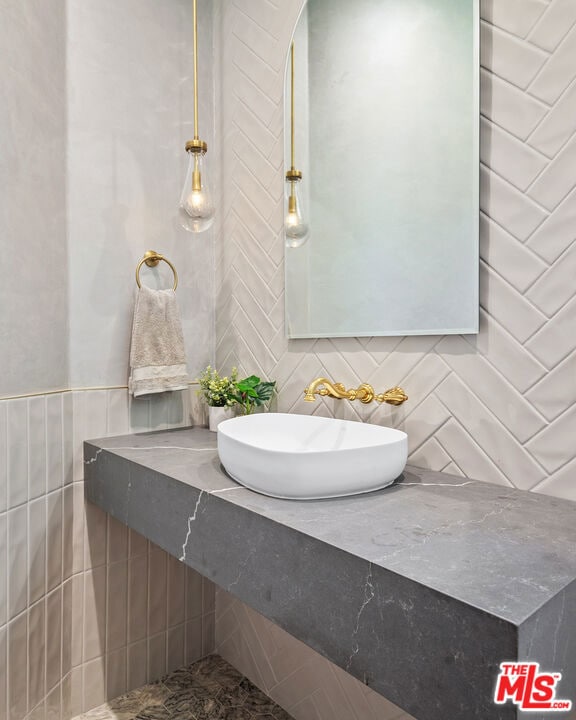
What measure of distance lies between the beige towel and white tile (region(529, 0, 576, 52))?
4.12ft

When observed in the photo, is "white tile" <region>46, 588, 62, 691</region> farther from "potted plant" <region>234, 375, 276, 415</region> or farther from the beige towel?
"potted plant" <region>234, 375, 276, 415</region>

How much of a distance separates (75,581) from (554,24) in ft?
6.37

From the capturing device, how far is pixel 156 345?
173 cm

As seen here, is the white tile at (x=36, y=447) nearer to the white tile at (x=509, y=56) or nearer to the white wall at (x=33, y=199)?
the white wall at (x=33, y=199)

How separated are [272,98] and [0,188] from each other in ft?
3.05

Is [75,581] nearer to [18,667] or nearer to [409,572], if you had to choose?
[18,667]

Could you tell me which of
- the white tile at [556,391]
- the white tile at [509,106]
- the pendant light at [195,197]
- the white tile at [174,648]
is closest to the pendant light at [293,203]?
the pendant light at [195,197]

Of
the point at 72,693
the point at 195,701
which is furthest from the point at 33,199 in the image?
the point at 195,701

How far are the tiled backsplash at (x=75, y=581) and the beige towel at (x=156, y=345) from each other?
0.10 m

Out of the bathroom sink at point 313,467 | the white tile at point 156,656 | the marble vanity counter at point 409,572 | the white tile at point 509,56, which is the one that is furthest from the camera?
the white tile at point 156,656

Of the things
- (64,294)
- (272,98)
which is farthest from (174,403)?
(272,98)

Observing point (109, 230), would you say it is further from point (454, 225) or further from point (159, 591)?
point (159, 591)

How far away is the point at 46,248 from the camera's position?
4.90 ft

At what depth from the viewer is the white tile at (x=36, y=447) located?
1440 millimetres
